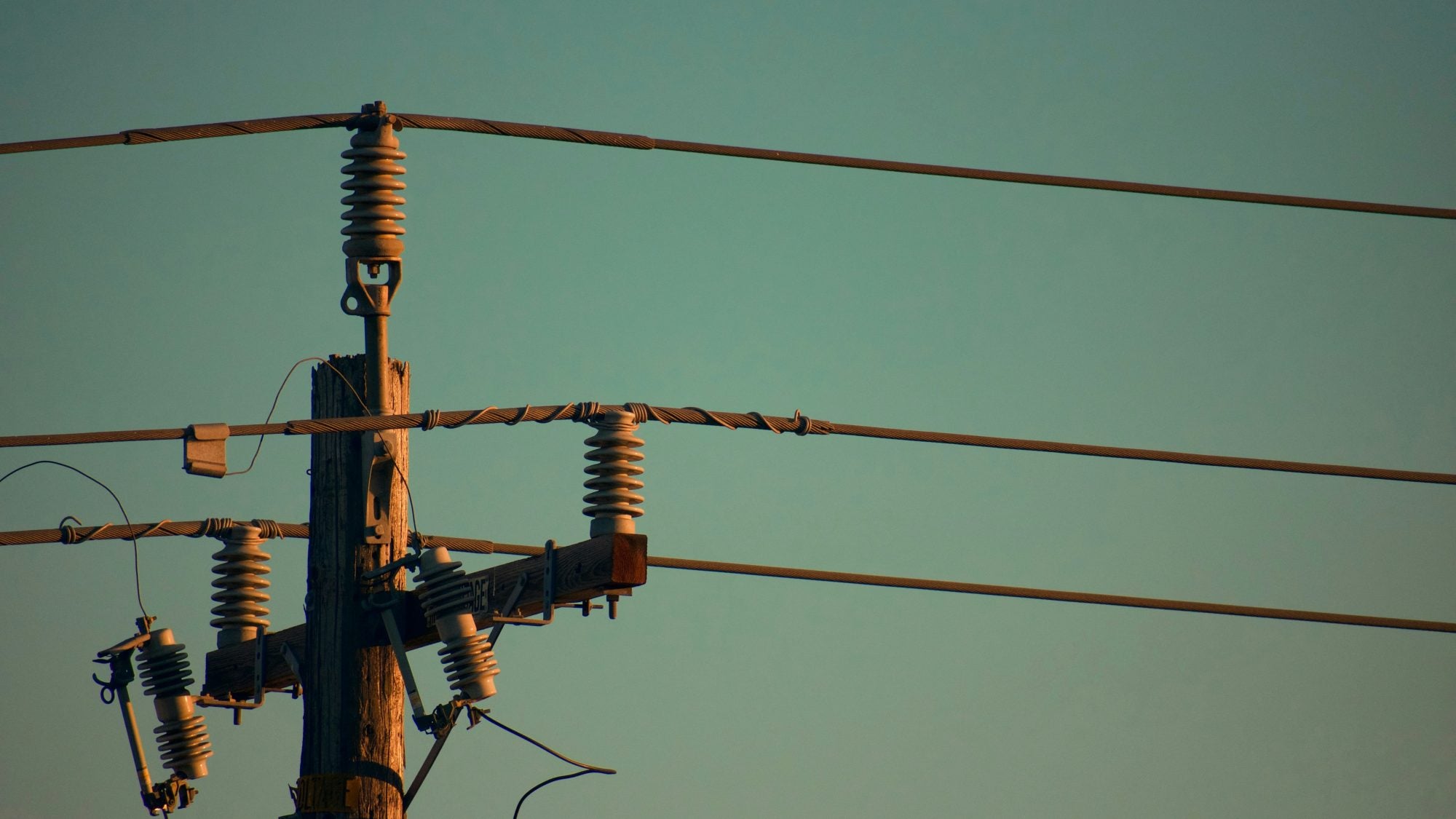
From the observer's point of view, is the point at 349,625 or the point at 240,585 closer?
the point at 349,625

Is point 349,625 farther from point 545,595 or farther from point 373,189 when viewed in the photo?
point 373,189

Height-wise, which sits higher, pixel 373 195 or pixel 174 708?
pixel 373 195

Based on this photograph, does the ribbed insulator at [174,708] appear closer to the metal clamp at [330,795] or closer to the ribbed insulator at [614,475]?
the metal clamp at [330,795]

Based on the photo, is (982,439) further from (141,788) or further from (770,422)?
(141,788)

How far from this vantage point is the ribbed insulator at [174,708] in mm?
10969

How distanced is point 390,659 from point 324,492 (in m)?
0.92

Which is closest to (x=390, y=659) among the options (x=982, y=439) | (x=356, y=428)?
(x=356, y=428)

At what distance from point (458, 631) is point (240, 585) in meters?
2.37

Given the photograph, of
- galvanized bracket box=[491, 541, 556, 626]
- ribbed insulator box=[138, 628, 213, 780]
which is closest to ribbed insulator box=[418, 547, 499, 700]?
galvanized bracket box=[491, 541, 556, 626]

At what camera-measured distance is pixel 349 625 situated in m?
9.63

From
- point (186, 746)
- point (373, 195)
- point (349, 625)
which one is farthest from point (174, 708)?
point (373, 195)

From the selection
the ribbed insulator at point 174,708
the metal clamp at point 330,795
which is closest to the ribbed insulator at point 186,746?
the ribbed insulator at point 174,708

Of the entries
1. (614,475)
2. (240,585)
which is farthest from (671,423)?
(240,585)

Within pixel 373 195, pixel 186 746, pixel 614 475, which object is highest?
pixel 373 195
